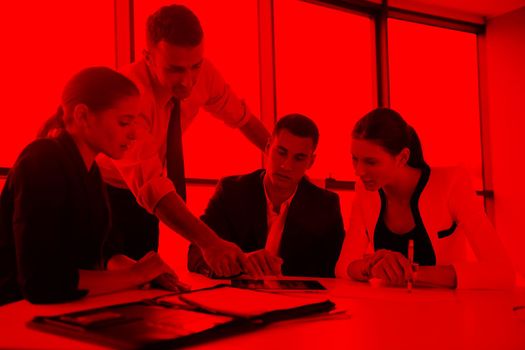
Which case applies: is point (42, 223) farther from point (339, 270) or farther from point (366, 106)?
point (366, 106)

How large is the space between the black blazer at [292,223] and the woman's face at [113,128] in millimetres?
952

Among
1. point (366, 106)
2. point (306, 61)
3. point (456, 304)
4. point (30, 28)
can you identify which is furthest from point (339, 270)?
point (366, 106)

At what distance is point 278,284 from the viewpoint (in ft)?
5.19

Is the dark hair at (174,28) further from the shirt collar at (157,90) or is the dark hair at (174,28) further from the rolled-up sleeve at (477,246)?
the rolled-up sleeve at (477,246)

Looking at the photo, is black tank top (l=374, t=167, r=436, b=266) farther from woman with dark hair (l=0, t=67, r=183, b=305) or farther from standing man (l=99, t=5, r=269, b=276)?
woman with dark hair (l=0, t=67, r=183, b=305)

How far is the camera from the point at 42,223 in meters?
1.24

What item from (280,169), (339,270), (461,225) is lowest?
(339,270)

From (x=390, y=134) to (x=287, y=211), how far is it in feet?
1.97

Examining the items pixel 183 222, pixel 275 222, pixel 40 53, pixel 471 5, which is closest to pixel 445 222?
pixel 275 222

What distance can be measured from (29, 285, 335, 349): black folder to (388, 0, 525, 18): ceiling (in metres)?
4.83

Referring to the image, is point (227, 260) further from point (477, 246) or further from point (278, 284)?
point (477, 246)

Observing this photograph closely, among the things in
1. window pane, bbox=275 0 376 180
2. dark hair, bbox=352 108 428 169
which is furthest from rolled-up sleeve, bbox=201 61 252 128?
window pane, bbox=275 0 376 180

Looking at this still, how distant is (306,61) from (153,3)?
62.6 inches

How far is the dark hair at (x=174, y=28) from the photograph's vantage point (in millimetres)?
1956
